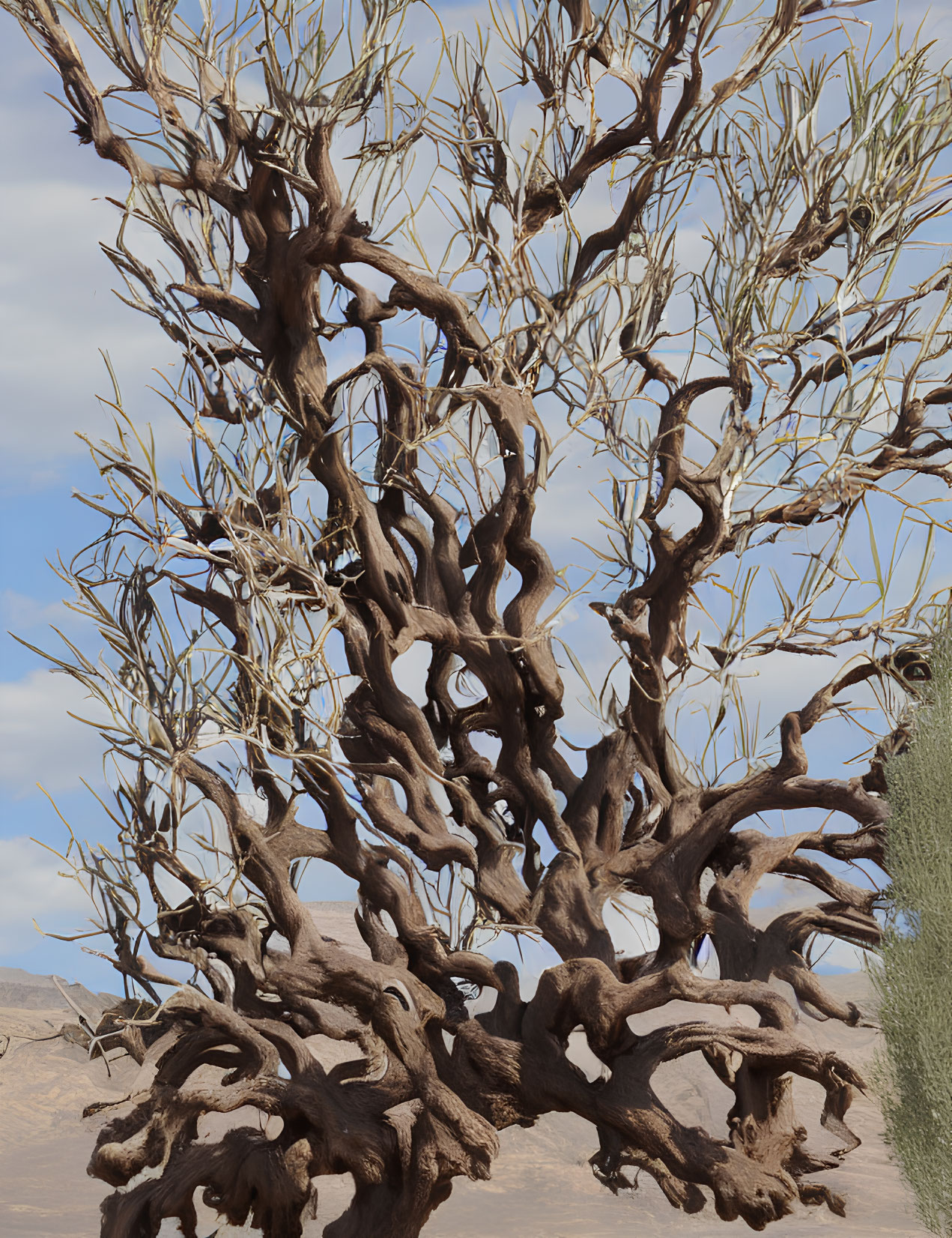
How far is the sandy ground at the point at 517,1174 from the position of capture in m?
12.5

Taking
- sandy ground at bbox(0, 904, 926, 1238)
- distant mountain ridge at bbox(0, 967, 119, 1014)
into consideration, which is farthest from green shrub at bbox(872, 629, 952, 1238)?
distant mountain ridge at bbox(0, 967, 119, 1014)

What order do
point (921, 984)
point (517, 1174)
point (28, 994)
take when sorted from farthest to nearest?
point (28, 994) → point (517, 1174) → point (921, 984)

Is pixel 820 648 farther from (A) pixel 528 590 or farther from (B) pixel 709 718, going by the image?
(A) pixel 528 590

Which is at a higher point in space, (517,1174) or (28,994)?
(28,994)

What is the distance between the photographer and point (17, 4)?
6410mm

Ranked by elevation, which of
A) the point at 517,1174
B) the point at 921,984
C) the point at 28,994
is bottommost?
the point at 517,1174

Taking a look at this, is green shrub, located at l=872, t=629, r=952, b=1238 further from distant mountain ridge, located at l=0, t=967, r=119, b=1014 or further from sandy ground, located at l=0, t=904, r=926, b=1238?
distant mountain ridge, located at l=0, t=967, r=119, b=1014

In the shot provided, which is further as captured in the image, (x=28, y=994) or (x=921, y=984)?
(x=28, y=994)

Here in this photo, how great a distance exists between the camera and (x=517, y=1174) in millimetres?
15602

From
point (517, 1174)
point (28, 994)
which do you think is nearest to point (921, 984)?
point (517, 1174)

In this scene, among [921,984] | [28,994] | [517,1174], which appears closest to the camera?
[921,984]

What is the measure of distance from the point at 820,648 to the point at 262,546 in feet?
11.1

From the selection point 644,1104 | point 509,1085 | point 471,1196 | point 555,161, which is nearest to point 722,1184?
point 644,1104

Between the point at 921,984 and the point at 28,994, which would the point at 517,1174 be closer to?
the point at 921,984
